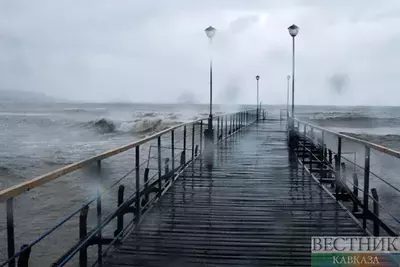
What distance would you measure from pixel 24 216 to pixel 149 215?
647cm

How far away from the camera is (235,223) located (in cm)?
504

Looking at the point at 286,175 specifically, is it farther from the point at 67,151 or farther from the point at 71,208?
the point at 67,151

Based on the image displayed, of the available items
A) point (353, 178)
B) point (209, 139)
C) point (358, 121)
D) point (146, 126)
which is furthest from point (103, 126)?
point (353, 178)

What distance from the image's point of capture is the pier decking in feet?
13.0

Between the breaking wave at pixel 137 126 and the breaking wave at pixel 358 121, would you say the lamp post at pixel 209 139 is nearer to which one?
the breaking wave at pixel 137 126

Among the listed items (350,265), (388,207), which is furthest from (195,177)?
(388,207)

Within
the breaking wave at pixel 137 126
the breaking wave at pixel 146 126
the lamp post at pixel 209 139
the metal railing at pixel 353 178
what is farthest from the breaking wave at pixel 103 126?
the lamp post at pixel 209 139

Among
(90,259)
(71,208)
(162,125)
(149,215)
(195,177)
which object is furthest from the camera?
(162,125)

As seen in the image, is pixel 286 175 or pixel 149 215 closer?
pixel 149 215

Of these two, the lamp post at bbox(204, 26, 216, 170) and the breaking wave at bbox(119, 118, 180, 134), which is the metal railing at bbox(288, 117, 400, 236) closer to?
the lamp post at bbox(204, 26, 216, 170)

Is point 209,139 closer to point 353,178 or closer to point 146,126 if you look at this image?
point 353,178

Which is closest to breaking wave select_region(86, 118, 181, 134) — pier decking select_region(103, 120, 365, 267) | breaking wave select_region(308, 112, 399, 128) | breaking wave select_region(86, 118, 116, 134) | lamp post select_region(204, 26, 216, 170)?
breaking wave select_region(86, 118, 116, 134)

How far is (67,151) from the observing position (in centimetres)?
2589

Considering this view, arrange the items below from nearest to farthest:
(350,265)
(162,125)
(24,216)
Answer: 1. (350,265)
2. (24,216)
3. (162,125)
